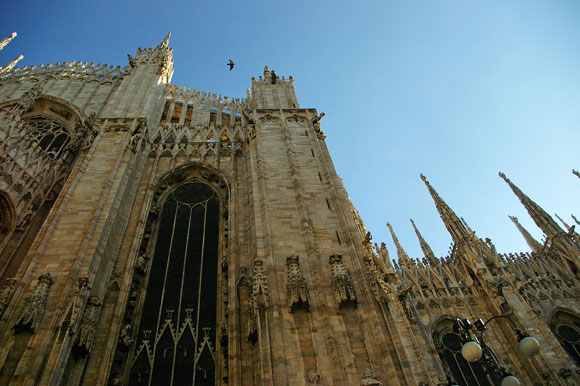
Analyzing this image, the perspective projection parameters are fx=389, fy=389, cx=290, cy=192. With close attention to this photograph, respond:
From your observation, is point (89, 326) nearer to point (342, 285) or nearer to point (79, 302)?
point (79, 302)

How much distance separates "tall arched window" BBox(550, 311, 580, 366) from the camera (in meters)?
16.6

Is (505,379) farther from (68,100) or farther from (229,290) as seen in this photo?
(68,100)

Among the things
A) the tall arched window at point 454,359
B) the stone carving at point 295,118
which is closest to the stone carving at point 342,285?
the tall arched window at point 454,359

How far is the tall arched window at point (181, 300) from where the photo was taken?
10.5 m

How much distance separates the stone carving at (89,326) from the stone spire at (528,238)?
928 inches

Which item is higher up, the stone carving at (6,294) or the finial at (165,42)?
the finial at (165,42)

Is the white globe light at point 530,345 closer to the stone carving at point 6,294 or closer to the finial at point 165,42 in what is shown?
the stone carving at point 6,294

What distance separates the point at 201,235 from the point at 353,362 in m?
7.71

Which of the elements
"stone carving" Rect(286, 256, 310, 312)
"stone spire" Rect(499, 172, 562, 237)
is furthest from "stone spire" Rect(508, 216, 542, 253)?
"stone carving" Rect(286, 256, 310, 312)

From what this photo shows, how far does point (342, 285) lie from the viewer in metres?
10.4

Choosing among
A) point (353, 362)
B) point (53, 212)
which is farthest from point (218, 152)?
point (353, 362)

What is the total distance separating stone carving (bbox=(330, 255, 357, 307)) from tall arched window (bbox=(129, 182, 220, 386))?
3.91m

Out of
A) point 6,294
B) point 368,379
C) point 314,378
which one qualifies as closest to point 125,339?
point 6,294

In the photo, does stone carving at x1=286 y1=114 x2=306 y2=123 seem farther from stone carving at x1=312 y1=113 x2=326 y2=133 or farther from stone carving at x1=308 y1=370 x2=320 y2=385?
stone carving at x1=308 y1=370 x2=320 y2=385
